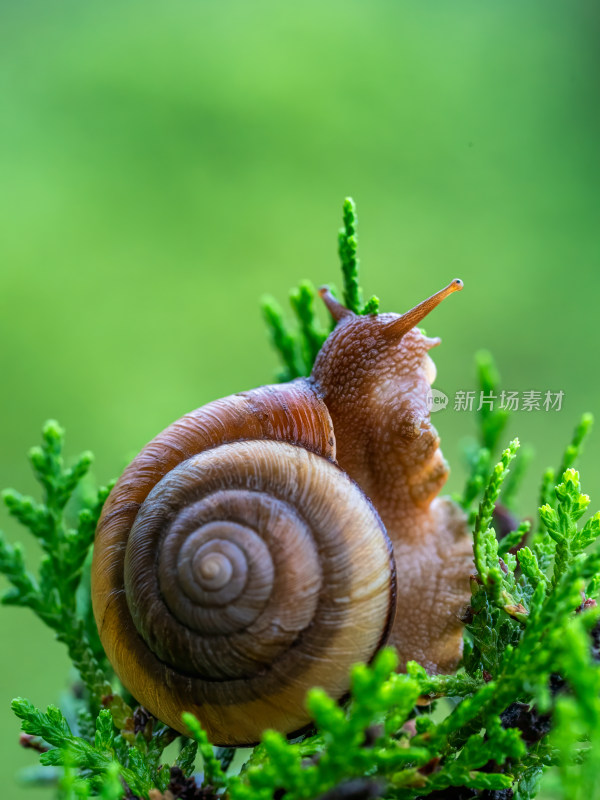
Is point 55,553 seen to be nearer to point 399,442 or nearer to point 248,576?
point 248,576

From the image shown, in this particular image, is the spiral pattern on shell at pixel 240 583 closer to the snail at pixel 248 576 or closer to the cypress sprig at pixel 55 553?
the snail at pixel 248 576

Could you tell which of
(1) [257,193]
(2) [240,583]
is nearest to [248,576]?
(2) [240,583]

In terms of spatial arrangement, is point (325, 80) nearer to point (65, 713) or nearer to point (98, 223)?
point (98, 223)

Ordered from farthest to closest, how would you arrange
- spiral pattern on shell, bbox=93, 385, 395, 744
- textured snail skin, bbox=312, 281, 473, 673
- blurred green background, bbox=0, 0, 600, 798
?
blurred green background, bbox=0, 0, 600, 798 → textured snail skin, bbox=312, 281, 473, 673 → spiral pattern on shell, bbox=93, 385, 395, 744

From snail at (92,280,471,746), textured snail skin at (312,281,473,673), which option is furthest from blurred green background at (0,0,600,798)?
snail at (92,280,471,746)

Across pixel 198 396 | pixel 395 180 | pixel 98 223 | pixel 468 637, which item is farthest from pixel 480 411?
pixel 98 223

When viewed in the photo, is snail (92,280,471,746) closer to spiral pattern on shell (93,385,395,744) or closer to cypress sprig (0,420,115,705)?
spiral pattern on shell (93,385,395,744)
